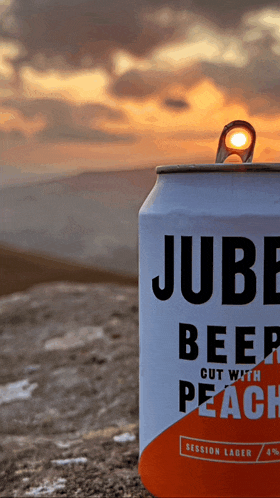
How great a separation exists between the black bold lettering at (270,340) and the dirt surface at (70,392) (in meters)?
0.73

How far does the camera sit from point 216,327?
159 cm

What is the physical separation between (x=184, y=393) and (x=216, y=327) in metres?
0.23

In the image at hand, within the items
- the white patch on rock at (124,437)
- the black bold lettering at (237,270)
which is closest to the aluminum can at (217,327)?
the black bold lettering at (237,270)

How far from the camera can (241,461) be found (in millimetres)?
1622

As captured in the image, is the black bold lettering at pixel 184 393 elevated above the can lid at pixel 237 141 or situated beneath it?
situated beneath

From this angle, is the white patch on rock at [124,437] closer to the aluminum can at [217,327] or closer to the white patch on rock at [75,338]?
the aluminum can at [217,327]

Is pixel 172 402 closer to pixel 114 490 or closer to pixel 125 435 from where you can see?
pixel 114 490

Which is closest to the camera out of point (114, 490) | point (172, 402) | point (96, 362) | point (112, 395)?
point (172, 402)

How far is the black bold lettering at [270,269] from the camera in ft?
5.15

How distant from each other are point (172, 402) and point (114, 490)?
51 cm

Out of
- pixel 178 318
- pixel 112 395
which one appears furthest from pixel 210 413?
pixel 112 395

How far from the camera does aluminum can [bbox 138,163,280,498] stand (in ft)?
5.16

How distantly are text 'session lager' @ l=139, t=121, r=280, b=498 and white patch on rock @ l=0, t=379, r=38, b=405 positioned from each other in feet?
4.90

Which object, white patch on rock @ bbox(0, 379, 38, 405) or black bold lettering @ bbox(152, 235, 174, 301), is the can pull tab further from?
white patch on rock @ bbox(0, 379, 38, 405)
